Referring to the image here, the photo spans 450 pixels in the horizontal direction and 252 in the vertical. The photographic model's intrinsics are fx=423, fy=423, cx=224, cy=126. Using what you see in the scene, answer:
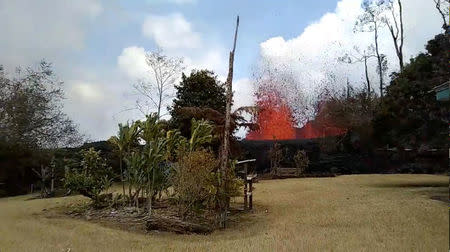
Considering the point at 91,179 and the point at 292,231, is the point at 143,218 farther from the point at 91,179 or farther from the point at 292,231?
the point at 292,231

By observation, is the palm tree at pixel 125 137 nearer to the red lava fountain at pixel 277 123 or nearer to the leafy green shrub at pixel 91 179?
the leafy green shrub at pixel 91 179

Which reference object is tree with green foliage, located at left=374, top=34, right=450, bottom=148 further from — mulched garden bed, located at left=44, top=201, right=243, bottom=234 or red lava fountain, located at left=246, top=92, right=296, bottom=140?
red lava fountain, located at left=246, top=92, right=296, bottom=140

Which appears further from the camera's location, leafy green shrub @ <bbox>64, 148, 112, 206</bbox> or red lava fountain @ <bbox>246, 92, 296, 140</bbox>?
red lava fountain @ <bbox>246, 92, 296, 140</bbox>

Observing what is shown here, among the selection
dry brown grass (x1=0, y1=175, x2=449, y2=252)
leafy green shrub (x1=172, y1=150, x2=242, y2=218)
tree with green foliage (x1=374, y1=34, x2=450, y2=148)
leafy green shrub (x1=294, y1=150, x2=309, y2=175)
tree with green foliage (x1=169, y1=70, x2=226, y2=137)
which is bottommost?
dry brown grass (x1=0, y1=175, x2=449, y2=252)

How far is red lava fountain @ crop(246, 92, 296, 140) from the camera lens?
1102 inches

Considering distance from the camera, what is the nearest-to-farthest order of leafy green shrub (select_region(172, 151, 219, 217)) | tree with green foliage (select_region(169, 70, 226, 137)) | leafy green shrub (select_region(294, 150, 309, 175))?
leafy green shrub (select_region(172, 151, 219, 217)), tree with green foliage (select_region(169, 70, 226, 137)), leafy green shrub (select_region(294, 150, 309, 175))

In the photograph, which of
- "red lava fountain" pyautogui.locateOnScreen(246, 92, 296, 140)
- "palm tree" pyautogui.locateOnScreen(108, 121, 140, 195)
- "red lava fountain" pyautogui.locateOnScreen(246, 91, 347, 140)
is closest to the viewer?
"palm tree" pyautogui.locateOnScreen(108, 121, 140, 195)

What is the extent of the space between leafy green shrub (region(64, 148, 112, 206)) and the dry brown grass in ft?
3.20

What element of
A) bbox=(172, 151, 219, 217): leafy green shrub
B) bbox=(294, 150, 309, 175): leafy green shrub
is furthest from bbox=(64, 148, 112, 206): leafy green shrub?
bbox=(294, 150, 309, 175): leafy green shrub

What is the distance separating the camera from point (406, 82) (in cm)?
1257

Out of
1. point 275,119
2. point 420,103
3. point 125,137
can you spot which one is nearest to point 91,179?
point 125,137

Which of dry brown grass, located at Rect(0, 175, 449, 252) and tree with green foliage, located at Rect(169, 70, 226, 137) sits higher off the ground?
tree with green foliage, located at Rect(169, 70, 226, 137)

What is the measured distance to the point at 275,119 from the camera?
2881 cm

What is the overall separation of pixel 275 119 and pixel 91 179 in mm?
20289
